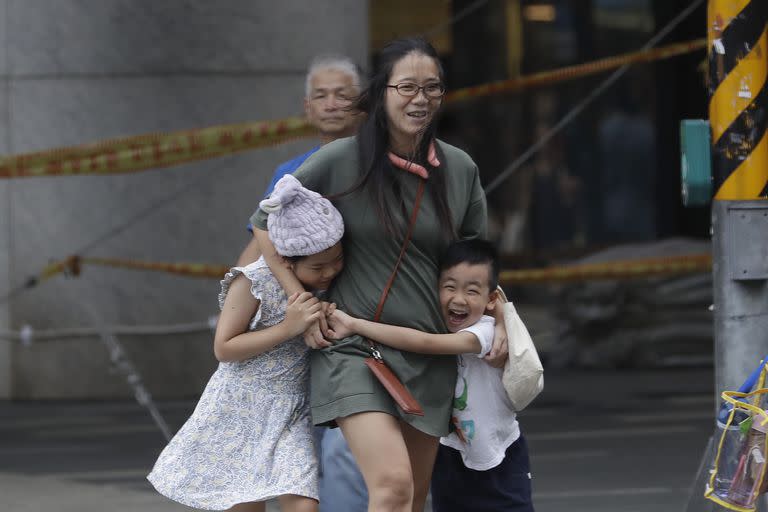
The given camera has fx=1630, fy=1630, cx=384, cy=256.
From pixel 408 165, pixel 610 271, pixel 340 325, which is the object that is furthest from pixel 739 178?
pixel 610 271

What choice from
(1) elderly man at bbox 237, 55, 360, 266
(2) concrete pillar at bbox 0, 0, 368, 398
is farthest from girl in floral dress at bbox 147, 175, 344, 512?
(2) concrete pillar at bbox 0, 0, 368, 398

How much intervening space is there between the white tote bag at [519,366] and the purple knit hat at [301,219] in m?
0.63

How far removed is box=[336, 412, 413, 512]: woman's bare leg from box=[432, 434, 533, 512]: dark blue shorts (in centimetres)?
56

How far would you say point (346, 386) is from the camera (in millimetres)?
4512

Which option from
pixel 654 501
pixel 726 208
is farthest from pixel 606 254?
pixel 726 208

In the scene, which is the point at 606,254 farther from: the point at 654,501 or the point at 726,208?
the point at 726,208

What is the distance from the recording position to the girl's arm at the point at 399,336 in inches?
178

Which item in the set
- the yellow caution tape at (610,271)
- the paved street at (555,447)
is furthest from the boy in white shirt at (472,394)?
the yellow caution tape at (610,271)

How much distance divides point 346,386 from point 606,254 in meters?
8.97

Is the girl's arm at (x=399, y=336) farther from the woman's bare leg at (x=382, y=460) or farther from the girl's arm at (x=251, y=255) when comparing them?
the girl's arm at (x=251, y=255)

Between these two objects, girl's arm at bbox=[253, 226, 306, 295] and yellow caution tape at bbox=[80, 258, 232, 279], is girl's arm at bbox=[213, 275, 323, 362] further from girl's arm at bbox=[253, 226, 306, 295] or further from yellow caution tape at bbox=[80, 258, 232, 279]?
yellow caution tape at bbox=[80, 258, 232, 279]

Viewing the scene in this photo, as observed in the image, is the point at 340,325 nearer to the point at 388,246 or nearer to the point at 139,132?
the point at 388,246

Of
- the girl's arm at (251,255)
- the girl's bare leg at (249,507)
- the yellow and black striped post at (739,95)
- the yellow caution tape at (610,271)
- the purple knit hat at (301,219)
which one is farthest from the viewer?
the yellow caution tape at (610,271)

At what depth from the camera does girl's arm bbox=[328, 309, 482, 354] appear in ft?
14.8
